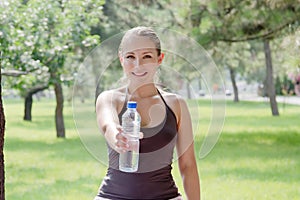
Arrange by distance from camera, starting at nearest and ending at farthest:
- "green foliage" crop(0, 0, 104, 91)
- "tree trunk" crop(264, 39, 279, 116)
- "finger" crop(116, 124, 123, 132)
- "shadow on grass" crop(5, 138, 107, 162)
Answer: "finger" crop(116, 124, 123, 132) → "green foliage" crop(0, 0, 104, 91) → "shadow on grass" crop(5, 138, 107, 162) → "tree trunk" crop(264, 39, 279, 116)

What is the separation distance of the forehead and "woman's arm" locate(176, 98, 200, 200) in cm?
21

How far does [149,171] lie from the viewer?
6.39 ft

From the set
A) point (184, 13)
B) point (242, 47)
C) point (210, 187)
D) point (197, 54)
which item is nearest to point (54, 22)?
point (184, 13)

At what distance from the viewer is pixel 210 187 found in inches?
306

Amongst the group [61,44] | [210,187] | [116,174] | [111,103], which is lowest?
[210,187]

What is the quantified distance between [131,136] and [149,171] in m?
0.23

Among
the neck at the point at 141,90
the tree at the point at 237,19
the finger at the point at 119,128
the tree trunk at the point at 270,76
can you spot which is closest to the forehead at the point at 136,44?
the neck at the point at 141,90

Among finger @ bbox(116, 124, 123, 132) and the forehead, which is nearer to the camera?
finger @ bbox(116, 124, 123, 132)

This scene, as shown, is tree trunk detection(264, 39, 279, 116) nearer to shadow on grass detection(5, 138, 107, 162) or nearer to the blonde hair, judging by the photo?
shadow on grass detection(5, 138, 107, 162)

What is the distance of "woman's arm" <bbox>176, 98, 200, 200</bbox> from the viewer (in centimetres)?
202

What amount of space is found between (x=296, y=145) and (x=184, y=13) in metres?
3.54

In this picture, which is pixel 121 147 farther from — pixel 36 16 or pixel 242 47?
pixel 242 47

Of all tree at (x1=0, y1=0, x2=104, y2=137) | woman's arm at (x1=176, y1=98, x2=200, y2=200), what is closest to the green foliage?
tree at (x1=0, y1=0, x2=104, y2=137)

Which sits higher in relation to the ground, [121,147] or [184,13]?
[184,13]
